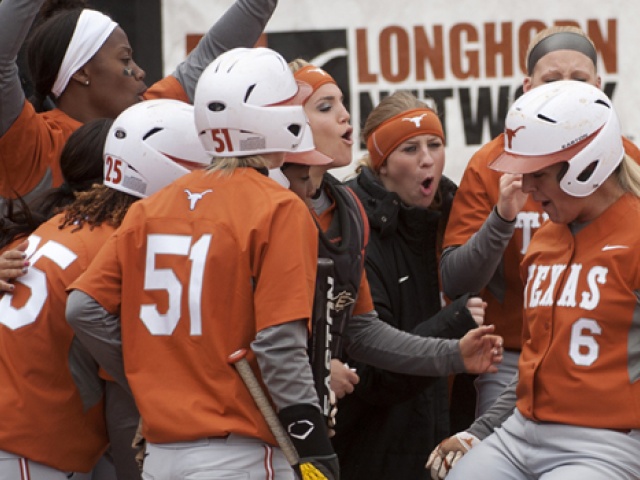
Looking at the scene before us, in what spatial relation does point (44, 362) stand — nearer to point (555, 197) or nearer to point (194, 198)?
point (194, 198)

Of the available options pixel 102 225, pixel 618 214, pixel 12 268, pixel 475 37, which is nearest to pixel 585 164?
pixel 618 214

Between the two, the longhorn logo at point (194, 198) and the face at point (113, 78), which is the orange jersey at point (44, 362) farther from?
the face at point (113, 78)

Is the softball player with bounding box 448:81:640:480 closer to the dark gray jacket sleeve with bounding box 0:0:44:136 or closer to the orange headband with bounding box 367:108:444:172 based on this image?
the orange headband with bounding box 367:108:444:172

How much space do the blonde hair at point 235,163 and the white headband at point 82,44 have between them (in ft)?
5.24

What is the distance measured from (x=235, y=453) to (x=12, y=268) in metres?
1.05

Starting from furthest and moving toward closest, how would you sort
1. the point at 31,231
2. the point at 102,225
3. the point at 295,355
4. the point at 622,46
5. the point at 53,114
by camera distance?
1. the point at 622,46
2. the point at 53,114
3. the point at 31,231
4. the point at 102,225
5. the point at 295,355

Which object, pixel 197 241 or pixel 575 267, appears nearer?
pixel 197 241

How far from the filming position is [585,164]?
4.24 metres

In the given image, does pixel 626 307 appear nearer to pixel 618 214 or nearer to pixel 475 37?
pixel 618 214

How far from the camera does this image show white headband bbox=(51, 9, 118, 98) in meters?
5.44

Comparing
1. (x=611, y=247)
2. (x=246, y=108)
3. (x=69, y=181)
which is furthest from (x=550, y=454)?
(x=69, y=181)

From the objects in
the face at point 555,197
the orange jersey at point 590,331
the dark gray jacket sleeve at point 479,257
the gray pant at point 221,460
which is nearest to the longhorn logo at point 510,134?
the face at point 555,197

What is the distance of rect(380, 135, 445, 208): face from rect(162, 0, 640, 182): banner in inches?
41.4

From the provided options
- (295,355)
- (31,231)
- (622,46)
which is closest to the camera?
(295,355)
